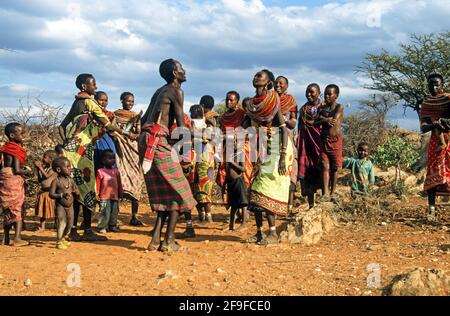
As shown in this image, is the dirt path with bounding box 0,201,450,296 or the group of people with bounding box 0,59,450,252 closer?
the dirt path with bounding box 0,201,450,296

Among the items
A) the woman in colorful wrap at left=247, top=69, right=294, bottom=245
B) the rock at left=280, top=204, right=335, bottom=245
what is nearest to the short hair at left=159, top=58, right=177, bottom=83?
the woman in colorful wrap at left=247, top=69, right=294, bottom=245

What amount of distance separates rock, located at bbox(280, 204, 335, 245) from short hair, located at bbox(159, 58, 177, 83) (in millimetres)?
2158

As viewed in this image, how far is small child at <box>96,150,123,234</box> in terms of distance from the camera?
6484mm

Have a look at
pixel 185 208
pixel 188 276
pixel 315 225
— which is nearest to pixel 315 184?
pixel 315 225

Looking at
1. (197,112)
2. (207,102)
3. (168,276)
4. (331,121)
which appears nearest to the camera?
(168,276)

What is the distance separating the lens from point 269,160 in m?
5.67

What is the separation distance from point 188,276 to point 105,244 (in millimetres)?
2035

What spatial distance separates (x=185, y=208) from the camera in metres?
5.23

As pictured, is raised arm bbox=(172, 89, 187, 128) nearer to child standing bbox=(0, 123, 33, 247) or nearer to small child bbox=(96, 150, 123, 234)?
small child bbox=(96, 150, 123, 234)

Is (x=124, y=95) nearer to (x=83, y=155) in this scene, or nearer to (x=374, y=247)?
(x=83, y=155)

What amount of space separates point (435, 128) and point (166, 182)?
11.9ft

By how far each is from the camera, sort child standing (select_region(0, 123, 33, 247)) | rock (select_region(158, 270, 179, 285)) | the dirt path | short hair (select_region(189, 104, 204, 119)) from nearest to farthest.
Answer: the dirt path, rock (select_region(158, 270, 179, 285)), child standing (select_region(0, 123, 33, 247)), short hair (select_region(189, 104, 204, 119))

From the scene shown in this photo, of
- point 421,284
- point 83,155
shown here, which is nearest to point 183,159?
point 83,155

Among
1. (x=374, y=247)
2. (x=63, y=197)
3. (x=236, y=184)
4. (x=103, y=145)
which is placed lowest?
(x=374, y=247)
